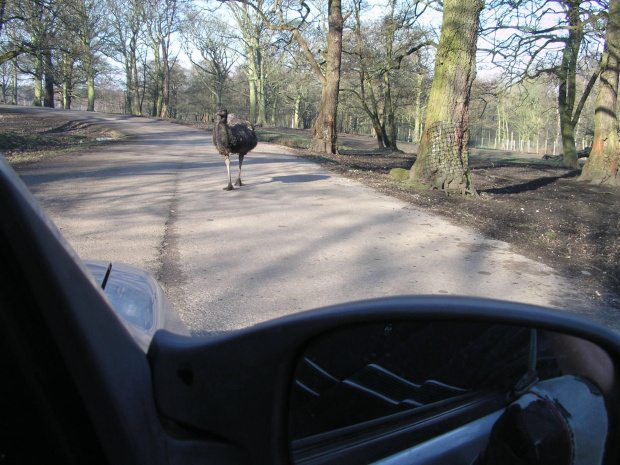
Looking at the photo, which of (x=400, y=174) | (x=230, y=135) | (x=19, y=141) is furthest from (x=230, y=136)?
(x=19, y=141)

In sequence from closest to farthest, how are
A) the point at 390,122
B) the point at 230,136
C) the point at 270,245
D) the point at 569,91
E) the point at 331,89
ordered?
the point at 270,245 < the point at 230,136 < the point at 331,89 < the point at 569,91 < the point at 390,122

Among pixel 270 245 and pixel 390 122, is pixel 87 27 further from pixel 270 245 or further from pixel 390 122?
pixel 270 245

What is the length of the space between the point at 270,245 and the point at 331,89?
50.3ft

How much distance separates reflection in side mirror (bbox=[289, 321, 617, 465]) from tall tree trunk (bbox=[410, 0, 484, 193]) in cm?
1070

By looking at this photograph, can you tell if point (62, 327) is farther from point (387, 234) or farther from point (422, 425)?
point (387, 234)

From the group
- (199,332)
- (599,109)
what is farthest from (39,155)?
(599,109)

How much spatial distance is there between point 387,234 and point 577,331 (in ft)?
21.0

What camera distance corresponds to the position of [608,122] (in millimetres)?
15406

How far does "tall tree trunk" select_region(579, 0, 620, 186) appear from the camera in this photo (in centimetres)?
1508

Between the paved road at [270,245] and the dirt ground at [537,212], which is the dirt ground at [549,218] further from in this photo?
the paved road at [270,245]

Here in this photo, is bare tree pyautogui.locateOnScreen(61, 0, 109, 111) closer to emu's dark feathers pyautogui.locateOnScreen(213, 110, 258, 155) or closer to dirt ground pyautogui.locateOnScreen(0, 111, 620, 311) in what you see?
dirt ground pyautogui.locateOnScreen(0, 111, 620, 311)

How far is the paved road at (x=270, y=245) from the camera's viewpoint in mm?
4977

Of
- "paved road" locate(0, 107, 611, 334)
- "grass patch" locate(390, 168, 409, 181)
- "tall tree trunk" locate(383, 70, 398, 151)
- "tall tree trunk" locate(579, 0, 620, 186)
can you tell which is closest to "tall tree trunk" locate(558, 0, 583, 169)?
"tall tree trunk" locate(579, 0, 620, 186)

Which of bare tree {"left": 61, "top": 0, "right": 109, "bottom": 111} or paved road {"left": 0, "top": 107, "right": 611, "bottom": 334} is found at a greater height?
bare tree {"left": 61, "top": 0, "right": 109, "bottom": 111}
